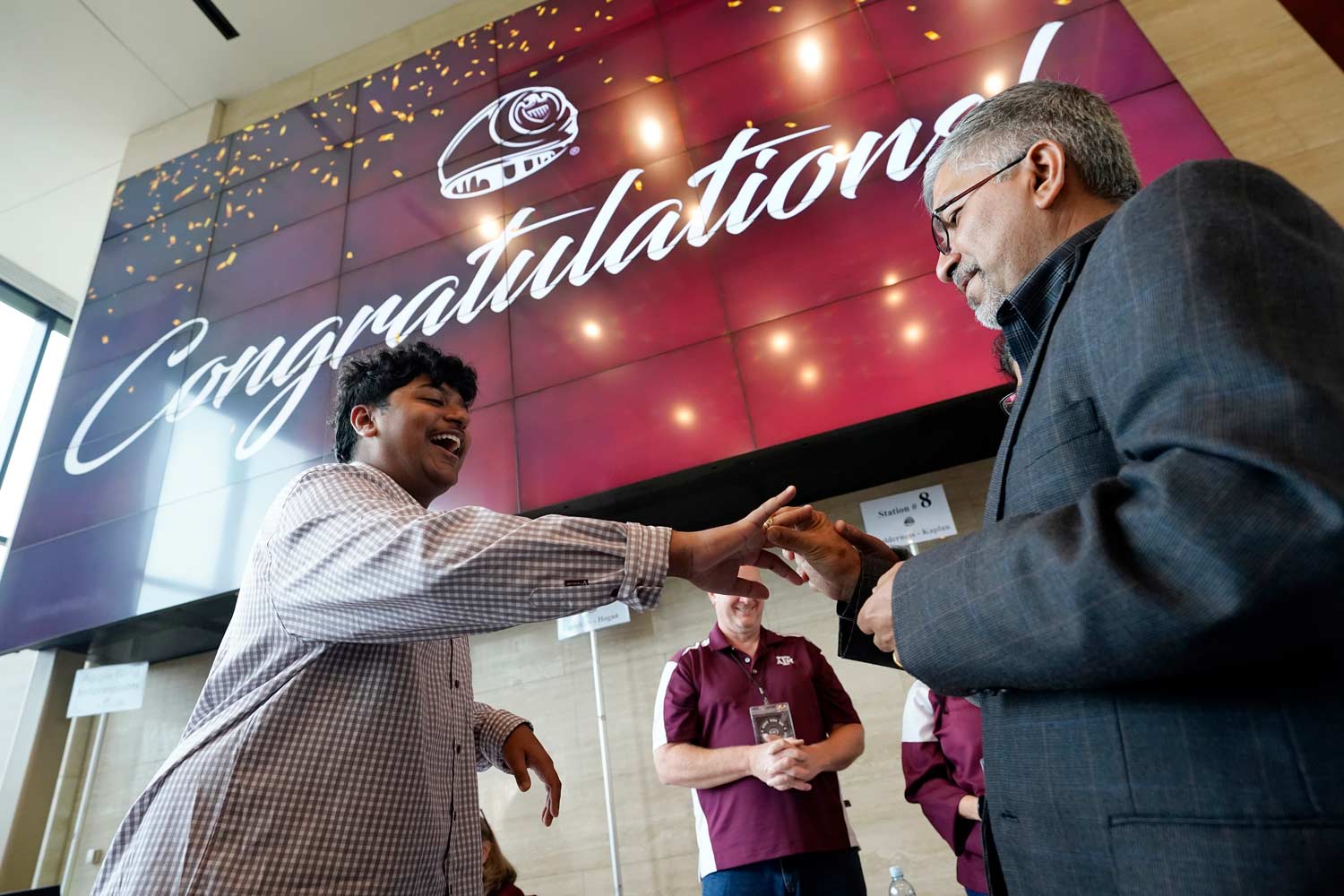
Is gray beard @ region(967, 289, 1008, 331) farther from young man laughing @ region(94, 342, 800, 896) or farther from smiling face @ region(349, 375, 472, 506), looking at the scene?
smiling face @ region(349, 375, 472, 506)

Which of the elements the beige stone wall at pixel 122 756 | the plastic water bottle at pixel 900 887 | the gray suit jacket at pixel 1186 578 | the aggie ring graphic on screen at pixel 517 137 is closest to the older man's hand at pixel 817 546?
the gray suit jacket at pixel 1186 578

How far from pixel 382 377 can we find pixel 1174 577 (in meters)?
1.84

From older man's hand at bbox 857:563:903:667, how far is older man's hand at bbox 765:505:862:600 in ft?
1.37

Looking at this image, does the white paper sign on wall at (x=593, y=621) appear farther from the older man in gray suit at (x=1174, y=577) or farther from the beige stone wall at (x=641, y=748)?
the older man in gray suit at (x=1174, y=577)

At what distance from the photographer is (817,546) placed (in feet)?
4.88

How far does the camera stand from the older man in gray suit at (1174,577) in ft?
2.21

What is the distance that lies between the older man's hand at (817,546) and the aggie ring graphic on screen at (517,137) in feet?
15.0

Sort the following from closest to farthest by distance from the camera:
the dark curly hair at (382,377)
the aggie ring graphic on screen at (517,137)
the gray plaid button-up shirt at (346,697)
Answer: the gray plaid button-up shirt at (346,697) < the dark curly hair at (382,377) < the aggie ring graphic on screen at (517,137)

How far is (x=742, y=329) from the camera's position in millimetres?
4266

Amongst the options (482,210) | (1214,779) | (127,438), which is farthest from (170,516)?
(1214,779)

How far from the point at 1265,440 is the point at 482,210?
17.6 feet

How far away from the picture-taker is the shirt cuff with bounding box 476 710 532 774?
1.84 meters

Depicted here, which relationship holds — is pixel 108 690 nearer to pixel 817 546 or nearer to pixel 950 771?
→ pixel 950 771

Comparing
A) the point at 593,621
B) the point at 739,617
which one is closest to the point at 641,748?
the point at 593,621
